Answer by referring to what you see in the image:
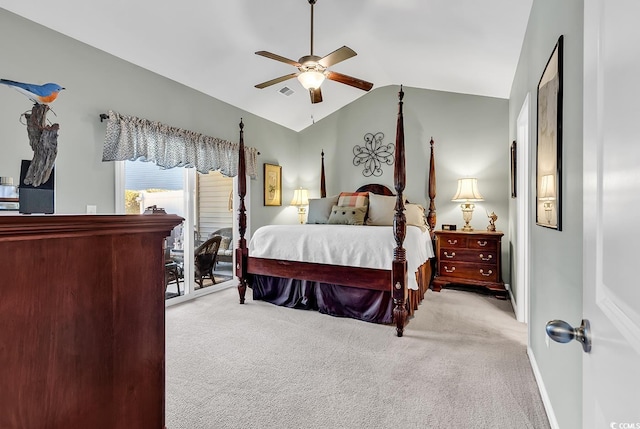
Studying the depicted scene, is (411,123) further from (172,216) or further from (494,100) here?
(172,216)

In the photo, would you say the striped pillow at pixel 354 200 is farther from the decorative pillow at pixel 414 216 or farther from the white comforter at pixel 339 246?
the white comforter at pixel 339 246

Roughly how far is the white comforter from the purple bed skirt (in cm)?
31

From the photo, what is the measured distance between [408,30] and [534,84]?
155cm

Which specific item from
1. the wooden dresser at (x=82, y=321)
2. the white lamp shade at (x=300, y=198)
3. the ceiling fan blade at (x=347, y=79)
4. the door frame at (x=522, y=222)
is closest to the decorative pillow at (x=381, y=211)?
the door frame at (x=522, y=222)

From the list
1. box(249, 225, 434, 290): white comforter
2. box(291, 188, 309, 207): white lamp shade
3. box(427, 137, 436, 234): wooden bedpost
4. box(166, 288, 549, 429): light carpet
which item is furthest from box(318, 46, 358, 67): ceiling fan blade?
box(291, 188, 309, 207): white lamp shade

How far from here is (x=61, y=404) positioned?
0.83 m

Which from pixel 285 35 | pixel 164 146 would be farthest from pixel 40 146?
pixel 285 35

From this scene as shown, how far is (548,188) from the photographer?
5.78ft

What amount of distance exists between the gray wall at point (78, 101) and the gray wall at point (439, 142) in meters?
2.57

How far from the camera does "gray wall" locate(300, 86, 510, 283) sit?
4.60 meters

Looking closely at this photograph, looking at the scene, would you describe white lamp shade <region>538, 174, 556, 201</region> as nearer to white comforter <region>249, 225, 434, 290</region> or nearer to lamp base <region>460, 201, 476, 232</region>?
white comforter <region>249, 225, 434, 290</region>

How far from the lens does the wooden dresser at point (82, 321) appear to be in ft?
2.43

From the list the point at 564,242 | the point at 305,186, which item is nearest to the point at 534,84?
Answer: the point at 564,242

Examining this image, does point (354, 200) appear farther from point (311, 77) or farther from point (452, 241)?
point (311, 77)
